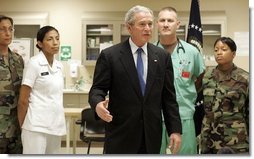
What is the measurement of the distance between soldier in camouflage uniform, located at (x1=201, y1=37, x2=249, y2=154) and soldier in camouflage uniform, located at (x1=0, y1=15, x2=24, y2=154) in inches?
42.7

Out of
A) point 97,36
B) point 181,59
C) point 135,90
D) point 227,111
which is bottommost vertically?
point 227,111

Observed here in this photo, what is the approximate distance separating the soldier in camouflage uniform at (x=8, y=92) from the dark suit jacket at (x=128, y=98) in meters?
0.58

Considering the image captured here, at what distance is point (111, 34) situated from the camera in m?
4.55

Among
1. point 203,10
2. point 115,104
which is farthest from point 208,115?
point 203,10

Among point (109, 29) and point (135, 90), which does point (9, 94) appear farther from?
point (109, 29)

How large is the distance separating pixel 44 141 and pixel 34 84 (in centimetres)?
33

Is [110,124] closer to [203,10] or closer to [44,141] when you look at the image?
[44,141]

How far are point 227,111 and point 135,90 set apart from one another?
0.61m

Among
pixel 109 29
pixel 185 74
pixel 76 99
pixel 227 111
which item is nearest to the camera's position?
pixel 227 111

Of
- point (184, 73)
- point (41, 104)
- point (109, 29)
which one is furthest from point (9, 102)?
point (109, 29)

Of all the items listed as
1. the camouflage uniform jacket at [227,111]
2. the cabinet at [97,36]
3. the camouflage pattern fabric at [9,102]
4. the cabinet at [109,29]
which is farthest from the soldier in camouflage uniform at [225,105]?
the cabinet at [97,36]

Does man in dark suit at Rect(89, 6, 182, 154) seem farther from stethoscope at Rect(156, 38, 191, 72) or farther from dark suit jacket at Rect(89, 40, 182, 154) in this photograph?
stethoscope at Rect(156, 38, 191, 72)

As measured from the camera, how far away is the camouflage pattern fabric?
1992 millimetres

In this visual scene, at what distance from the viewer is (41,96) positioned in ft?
6.56
